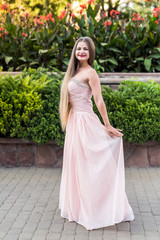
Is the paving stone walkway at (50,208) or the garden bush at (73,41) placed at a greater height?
the garden bush at (73,41)

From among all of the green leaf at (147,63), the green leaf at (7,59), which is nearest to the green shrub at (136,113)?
the green leaf at (147,63)

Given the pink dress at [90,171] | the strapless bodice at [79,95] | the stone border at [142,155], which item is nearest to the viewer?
the pink dress at [90,171]

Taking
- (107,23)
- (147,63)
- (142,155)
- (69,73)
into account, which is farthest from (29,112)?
(107,23)

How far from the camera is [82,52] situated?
12.8 ft

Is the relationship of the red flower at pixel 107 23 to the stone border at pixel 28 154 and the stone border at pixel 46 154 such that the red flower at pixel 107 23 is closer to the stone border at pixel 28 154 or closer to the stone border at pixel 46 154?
the stone border at pixel 46 154

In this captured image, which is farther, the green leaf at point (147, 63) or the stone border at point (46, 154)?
the green leaf at point (147, 63)

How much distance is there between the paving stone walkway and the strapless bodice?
1.23m

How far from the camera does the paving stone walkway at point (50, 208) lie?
3.62 m

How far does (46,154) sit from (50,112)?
0.75 metres

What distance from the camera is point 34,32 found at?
8.48 metres

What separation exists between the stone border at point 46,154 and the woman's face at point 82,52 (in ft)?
8.96

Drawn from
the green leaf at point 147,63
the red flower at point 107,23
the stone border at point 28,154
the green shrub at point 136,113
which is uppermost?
the red flower at point 107,23

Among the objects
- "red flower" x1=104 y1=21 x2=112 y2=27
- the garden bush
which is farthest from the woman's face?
"red flower" x1=104 y1=21 x2=112 y2=27

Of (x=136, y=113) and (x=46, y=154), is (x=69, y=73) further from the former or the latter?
(x=46, y=154)
